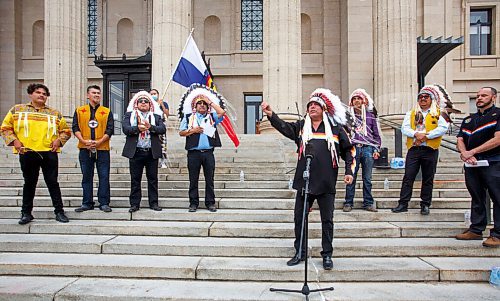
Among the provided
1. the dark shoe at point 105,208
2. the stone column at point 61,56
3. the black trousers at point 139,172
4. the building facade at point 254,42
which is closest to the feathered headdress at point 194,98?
the black trousers at point 139,172

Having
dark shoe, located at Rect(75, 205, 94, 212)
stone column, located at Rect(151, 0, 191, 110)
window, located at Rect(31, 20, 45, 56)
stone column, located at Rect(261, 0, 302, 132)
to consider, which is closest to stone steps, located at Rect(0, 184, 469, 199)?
dark shoe, located at Rect(75, 205, 94, 212)

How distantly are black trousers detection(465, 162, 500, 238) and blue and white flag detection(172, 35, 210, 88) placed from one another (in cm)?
653

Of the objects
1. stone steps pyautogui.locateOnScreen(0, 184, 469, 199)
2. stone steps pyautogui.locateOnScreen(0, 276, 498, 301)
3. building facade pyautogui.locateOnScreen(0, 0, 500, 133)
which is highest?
building facade pyautogui.locateOnScreen(0, 0, 500, 133)

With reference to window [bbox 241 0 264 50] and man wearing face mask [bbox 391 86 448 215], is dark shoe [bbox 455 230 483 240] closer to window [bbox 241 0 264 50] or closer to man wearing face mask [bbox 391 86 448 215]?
man wearing face mask [bbox 391 86 448 215]

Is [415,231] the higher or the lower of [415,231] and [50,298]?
the higher

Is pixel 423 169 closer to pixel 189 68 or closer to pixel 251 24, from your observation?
pixel 189 68

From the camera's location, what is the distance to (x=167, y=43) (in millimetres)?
15695

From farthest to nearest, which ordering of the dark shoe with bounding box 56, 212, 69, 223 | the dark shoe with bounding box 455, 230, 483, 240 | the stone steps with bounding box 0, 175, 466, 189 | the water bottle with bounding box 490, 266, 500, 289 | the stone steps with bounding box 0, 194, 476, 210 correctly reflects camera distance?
the stone steps with bounding box 0, 175, 466, 189 → the stone steps with bounding box 0, 194, 476, 210 → the dark shoe with bounding box 56, 212, 69, 223 → the dark shoe with bounding box 455, 230, 483, 240 → the water bottle with bounding box 490, 266, 500, 289

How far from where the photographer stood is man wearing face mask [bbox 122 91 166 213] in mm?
6922

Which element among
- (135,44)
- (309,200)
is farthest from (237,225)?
(135,44)

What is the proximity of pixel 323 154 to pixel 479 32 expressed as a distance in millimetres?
23215

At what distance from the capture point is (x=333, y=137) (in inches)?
199

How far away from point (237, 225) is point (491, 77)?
72.2 feet

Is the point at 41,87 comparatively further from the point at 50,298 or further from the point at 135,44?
the point at 135,44
